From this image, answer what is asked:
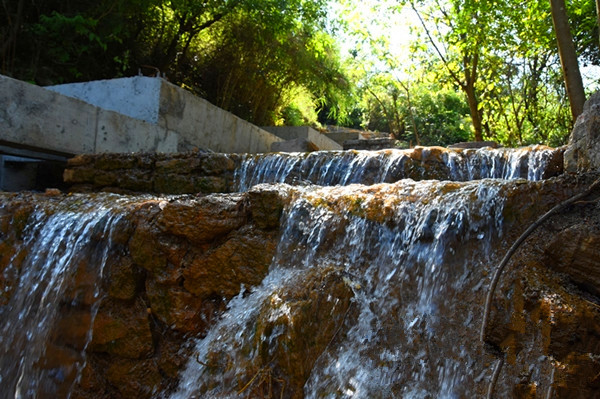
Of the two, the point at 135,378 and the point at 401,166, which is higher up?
the point at 401,166

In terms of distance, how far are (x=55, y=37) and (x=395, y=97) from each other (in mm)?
14067

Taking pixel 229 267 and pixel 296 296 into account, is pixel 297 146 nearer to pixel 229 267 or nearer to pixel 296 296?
pixel 229 267

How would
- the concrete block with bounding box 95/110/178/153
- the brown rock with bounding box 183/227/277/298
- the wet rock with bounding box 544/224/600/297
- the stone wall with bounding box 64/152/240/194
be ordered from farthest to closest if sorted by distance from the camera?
the concrete block with bounding box 95/110/178/153 → the stone wall with bounding box 64/152/240/194 → the brown rock with bounding box 183/227/277/298 → the wet rock with bounding box 544/224/600/297

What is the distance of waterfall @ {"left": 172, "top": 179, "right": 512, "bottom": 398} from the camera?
8.08ft

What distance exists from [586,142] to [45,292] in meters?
4.05

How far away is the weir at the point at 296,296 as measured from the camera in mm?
2363

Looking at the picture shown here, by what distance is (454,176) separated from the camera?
4930mm

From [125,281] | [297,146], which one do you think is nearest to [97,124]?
[297,146]

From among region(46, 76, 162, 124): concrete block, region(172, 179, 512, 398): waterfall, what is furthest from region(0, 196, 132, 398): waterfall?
region(46, 76, 162, 124): concrete block

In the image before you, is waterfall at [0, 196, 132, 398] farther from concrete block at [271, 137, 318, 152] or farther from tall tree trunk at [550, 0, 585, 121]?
tall tree trunk at [550, 0, 585, 121]

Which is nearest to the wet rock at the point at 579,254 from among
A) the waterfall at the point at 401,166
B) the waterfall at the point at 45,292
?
the waterfall at the point at 401,166

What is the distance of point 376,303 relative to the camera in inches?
109

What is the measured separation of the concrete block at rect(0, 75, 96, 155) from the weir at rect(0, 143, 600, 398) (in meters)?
2.00

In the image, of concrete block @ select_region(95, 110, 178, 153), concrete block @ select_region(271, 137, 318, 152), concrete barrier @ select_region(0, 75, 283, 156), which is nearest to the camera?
concrete barrier @ select_region(0, 75, 283, 156)
